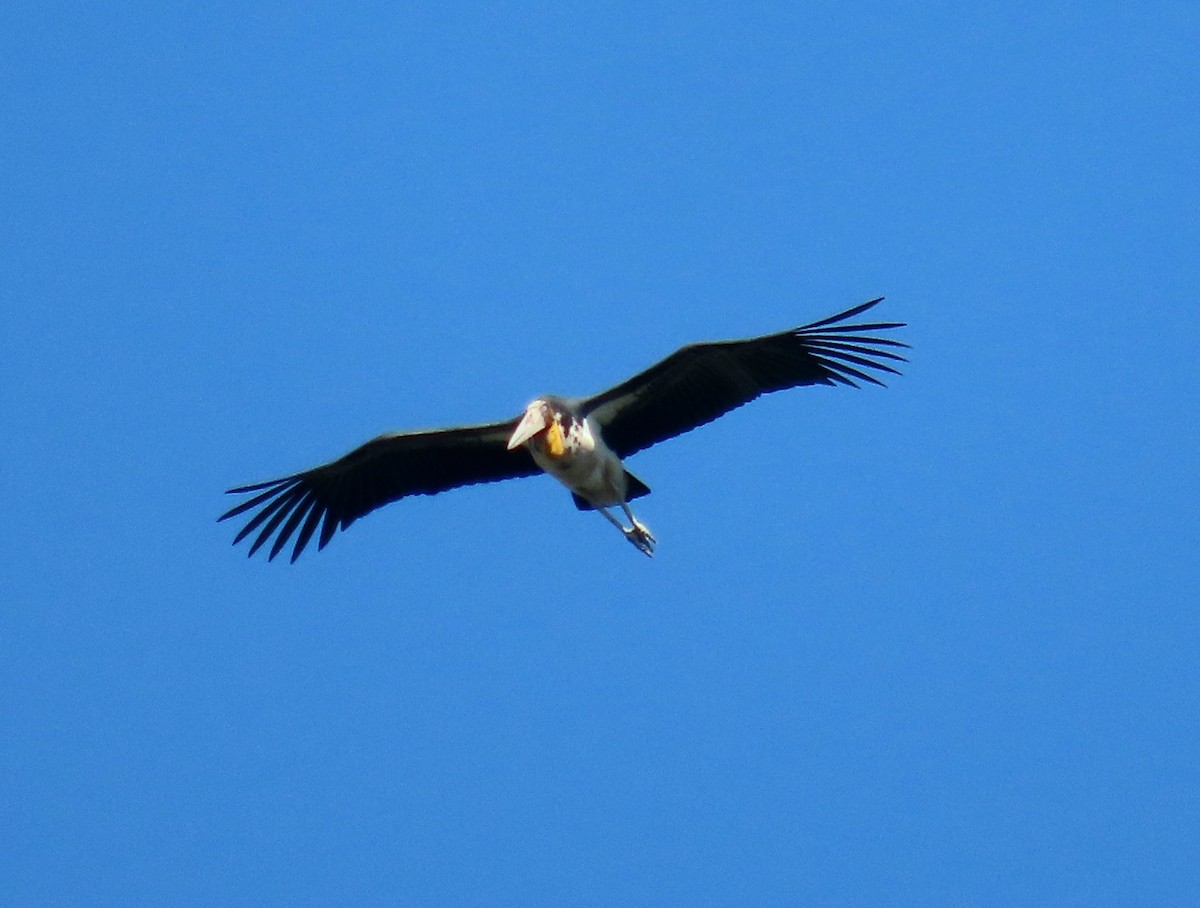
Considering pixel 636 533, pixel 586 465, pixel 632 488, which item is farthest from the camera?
pixel 636 533

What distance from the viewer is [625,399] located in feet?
62.6

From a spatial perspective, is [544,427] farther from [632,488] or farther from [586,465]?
[632,488]

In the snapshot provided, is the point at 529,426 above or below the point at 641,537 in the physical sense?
above

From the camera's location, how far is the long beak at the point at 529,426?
18469 mm

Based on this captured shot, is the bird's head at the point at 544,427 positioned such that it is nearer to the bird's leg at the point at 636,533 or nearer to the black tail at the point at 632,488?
the black tail at the point at 632,488

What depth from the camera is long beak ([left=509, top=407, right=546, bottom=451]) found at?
60.6ft

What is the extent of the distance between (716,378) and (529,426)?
1626 millimetres

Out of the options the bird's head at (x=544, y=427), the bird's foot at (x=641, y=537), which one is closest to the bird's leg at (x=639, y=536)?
the bird's foot at (x=641, y=537)

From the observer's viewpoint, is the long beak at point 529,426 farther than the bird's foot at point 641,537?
No

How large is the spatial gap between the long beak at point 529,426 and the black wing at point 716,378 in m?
0.60

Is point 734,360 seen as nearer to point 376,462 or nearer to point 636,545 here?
point 636,545

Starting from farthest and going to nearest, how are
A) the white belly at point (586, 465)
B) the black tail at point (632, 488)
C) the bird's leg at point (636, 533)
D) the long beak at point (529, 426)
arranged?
the bird's leg at point (636, 533)
the black tail at point (632, 488)
the white belly at point (586, 465)
the long beak at point (529, 426)

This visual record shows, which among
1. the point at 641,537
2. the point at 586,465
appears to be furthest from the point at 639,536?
the point at 586,465

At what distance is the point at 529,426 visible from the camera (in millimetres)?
18547
